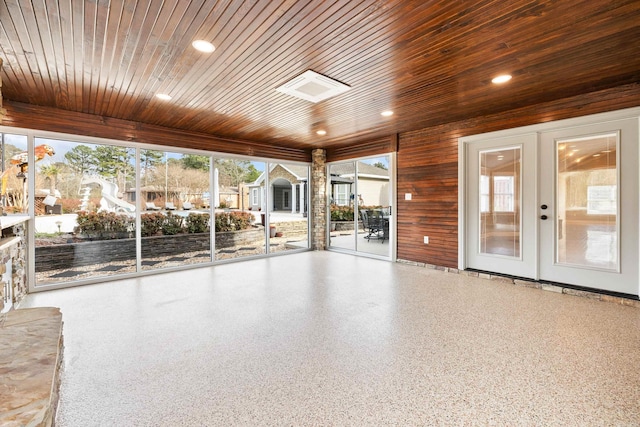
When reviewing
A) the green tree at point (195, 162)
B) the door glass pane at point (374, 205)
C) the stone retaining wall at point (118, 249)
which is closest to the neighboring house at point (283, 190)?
the stone retaining wall at point (118, 249)

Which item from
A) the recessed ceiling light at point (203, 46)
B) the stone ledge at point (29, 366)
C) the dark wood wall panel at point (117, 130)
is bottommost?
the stone ledge at point (29, 366)

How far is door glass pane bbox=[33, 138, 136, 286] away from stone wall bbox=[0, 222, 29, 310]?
0.28m

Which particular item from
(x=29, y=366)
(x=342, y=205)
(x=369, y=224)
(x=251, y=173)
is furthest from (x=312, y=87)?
(x=369, y=224)

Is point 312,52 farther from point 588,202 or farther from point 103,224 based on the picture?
point 103,224

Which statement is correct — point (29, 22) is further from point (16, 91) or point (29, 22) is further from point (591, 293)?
point (591, 293)

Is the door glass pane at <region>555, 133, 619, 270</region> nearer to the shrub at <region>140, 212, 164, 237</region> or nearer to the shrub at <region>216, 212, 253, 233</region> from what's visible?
the shrub at <region>216, 212, 253, 233</region>

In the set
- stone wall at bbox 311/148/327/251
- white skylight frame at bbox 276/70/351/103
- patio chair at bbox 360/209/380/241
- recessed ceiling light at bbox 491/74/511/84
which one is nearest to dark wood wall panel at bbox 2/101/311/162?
stone wall at bbox 311/148/327/251

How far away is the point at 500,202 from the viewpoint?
4805mm

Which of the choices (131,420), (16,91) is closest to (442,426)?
(131,420)

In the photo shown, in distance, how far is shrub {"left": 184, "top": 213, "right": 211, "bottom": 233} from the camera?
241 inches

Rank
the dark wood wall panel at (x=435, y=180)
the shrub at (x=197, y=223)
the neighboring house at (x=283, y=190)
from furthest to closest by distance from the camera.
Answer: the neighboring house at (x=283, y=190)
the shrub at (x=197, y=223)
the dark wood wall panel at (x=435, y=180)

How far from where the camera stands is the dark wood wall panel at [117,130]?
4.21m

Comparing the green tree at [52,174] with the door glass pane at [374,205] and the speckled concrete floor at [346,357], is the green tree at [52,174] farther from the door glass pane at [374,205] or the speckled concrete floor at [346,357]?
the door glass pane at [374,205]

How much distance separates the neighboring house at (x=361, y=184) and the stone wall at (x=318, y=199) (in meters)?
0.25
